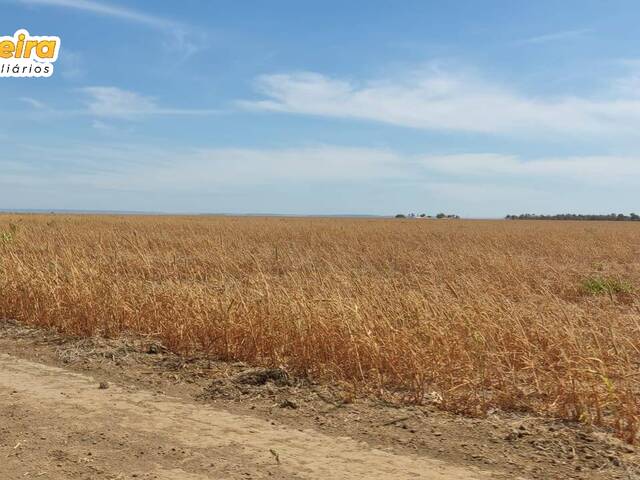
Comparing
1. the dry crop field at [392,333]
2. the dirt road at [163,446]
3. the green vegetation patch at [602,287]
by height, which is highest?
the green vegetation patch at [602,287]

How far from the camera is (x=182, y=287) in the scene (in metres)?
7.87

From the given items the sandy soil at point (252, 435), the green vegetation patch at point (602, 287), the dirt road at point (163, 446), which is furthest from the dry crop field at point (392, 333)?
the green vegetation patch at point (602, 287)

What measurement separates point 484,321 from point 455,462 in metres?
2.51

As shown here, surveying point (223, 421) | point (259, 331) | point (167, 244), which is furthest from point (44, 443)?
point (167, 244)

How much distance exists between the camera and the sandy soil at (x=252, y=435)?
3.49 metres

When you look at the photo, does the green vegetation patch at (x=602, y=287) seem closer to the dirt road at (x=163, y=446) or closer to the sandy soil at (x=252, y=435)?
the sandy soil at (x=252, y=435)

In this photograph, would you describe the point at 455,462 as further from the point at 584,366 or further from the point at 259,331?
the point at 259,331

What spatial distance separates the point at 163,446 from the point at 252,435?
0.62 meters

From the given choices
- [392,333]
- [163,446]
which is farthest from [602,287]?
[163,446]

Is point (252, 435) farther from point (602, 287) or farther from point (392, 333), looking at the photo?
point (602, 287)

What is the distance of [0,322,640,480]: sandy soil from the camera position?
3494mm

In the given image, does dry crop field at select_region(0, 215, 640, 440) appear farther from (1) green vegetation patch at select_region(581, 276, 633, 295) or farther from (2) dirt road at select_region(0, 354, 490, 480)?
(1) green vegetation patch at select_region(581, 276, 633, 295)

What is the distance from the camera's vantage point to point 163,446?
12.5 feet

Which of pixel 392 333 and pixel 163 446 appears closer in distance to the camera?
pixel 163 446
